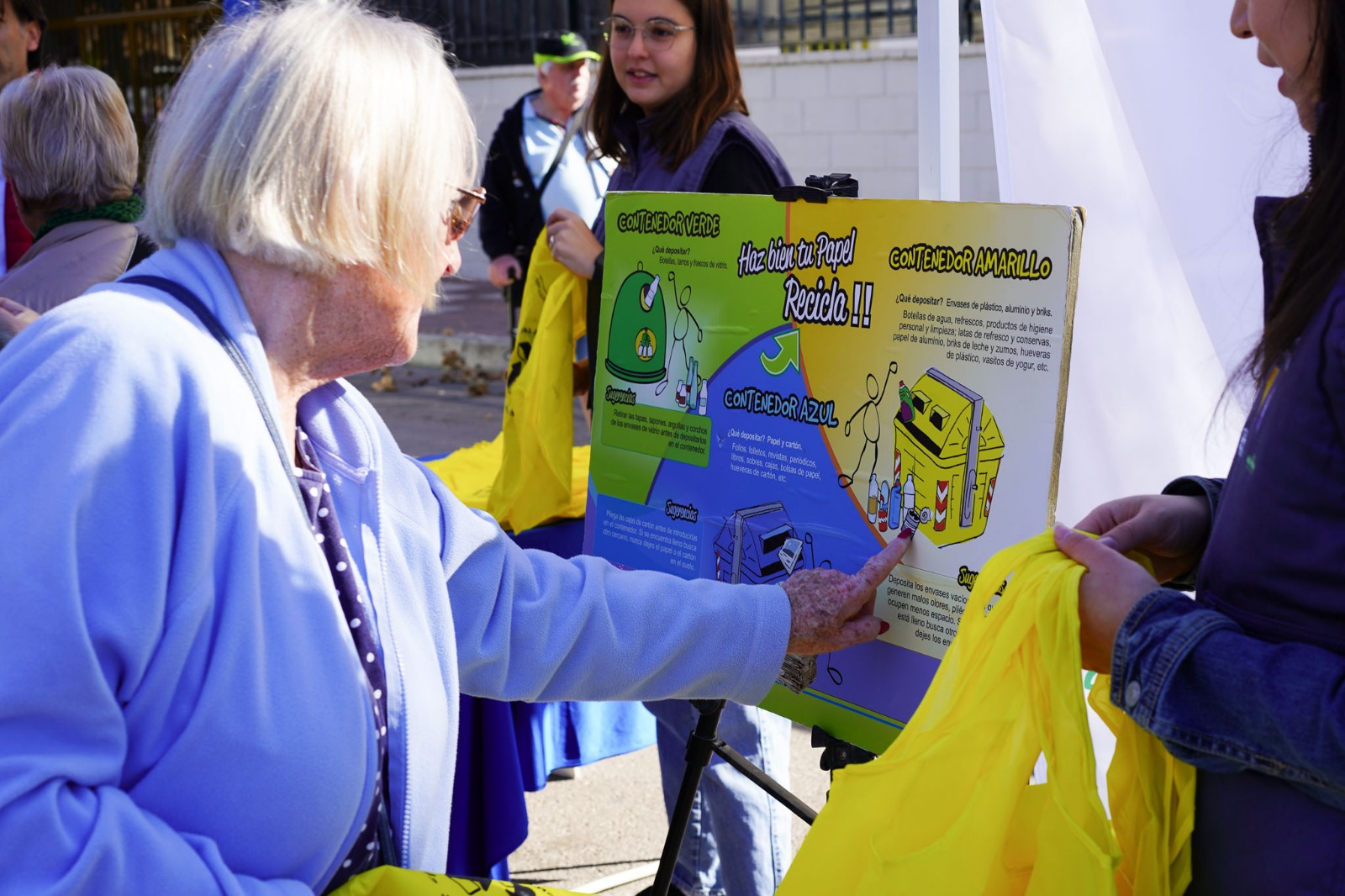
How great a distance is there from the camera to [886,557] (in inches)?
69.7

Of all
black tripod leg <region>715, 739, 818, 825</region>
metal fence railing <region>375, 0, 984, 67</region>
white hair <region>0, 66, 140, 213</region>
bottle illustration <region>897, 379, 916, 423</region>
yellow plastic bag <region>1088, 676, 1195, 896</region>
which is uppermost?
metal fence railing <region>375, 0, 984, 67</region>

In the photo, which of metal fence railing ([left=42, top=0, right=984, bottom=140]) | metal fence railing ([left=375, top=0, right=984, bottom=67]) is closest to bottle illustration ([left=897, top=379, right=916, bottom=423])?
metal fence railing ([left=42, top=0, right=984, bottom=140])

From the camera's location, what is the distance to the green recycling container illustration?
2.16m

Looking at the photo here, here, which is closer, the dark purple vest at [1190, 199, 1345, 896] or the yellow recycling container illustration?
the dark purple vest at [1190, 199, 1345, 896]

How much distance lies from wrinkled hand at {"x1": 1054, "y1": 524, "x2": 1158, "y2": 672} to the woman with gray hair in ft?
8.02

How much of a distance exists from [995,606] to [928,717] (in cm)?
15

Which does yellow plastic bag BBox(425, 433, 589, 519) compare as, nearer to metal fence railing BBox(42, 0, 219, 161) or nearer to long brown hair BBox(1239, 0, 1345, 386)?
long brown hair BBox(1239, 0, 1345, 386)

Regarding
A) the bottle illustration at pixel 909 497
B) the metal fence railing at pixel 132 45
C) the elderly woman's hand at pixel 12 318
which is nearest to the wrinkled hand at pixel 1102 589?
the bottle illustration at pixel 909 497

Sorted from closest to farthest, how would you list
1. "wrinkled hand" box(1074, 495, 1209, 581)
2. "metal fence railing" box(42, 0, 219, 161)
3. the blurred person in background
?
"wrinkled hand" box(1074, 495, 1209, 581), the blurred person in background, "metal fence railing" box(42, 0, 219, 161)

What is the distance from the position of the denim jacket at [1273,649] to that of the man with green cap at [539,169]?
4293 millimetres

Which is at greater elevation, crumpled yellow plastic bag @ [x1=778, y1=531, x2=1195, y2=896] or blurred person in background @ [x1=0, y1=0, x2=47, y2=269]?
blurred person in background @ [x1=0, y1=0, x2=47, y2=269]

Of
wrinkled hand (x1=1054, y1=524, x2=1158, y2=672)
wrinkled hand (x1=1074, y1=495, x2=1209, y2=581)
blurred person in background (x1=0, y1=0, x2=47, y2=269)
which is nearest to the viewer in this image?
wrinkled hand (x1=1054, y1=524, x2=1158, y2=672)

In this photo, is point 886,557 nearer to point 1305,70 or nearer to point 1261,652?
point 1261,652

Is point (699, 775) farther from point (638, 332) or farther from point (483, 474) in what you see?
point (483, 474)
